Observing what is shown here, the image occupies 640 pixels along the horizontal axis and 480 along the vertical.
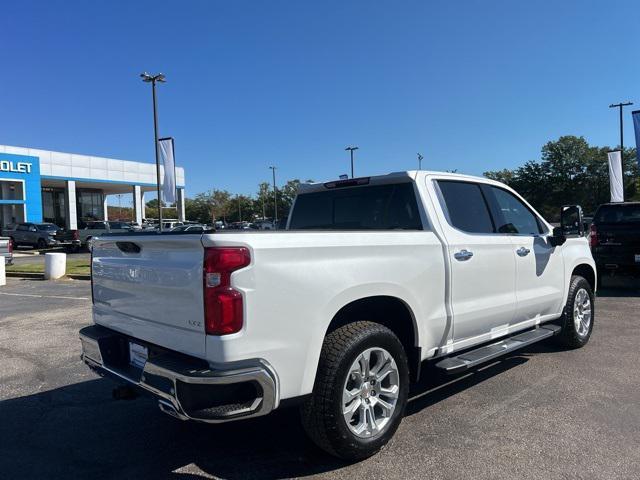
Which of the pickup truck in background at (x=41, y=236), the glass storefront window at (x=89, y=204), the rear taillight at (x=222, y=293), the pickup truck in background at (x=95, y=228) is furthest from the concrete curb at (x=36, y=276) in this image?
the glass storefront window at (x=89, y=204)

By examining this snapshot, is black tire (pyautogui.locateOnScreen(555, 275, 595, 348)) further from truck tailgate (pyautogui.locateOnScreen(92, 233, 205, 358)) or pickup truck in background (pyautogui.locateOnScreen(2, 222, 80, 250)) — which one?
pickup truck in background (pyautogui.locateOnScreen(2, 222, 80, 250))

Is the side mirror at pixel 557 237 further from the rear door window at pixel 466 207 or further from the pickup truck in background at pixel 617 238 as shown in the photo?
the pickup truck in background at pixel 617 238

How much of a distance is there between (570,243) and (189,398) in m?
4.77

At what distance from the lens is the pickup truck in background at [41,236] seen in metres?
29.2

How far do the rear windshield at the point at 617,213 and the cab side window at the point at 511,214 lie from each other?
5889mm

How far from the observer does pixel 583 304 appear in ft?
19.6

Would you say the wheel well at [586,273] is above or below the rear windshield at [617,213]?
below

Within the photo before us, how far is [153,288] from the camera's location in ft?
10.4

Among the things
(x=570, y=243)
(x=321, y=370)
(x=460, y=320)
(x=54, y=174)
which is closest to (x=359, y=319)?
(x=321, y=370)

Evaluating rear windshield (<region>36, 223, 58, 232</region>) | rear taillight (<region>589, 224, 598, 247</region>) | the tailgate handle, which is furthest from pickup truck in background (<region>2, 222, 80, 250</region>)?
the tailgate handle

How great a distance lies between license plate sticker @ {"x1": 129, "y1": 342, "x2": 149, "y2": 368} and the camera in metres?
3.26

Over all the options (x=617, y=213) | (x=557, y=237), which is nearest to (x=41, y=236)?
(x=617, y=213)

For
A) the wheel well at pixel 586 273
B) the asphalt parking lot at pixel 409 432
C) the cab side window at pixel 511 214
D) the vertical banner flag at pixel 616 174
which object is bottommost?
the asphalt parking lot at pixel 409 432

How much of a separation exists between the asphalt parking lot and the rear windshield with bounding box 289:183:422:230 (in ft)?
5.18
